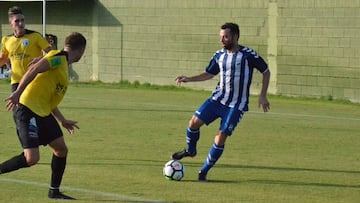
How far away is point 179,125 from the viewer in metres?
16.7

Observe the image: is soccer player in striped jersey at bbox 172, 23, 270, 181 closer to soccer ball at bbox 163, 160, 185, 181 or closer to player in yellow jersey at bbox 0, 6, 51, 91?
soccer ball at bbox 163, 160, 185, 181

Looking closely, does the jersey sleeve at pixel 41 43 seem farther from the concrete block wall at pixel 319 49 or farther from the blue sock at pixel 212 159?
the concrete block wall at pixel 319 49

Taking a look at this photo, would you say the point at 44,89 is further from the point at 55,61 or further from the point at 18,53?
the point at 18,53

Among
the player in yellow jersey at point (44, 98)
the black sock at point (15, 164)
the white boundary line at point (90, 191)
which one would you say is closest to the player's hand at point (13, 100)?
the player in yellow jersey at point (44, 98)

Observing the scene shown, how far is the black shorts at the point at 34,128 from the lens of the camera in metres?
8.74

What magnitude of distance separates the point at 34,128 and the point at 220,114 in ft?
9.13

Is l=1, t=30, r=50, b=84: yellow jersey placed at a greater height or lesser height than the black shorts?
greater

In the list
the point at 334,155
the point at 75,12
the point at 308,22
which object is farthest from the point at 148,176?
the point at 75,12

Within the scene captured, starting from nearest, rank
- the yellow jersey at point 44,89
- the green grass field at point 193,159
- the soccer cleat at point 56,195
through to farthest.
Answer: the yellow jersey at point 44,89, the soccer cleat at point 56,195, the green grass field at point 193,159

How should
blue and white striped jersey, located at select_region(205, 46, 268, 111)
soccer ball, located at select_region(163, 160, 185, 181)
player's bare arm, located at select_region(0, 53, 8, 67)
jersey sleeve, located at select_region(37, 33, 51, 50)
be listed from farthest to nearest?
jersey sleeve, located at select_region(37, 33, 51, 50)
player's bare arm, located at select_region(0, 53, 8, 67)
blue and white striped jersey, located at select_region(205, 46, 268, 111)
soccer ball, located at select_region(163, 160, 185, 181)

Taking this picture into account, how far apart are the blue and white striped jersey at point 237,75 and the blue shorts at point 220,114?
0.06 metres

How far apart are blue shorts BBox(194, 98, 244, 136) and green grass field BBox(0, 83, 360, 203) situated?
0.69 meters

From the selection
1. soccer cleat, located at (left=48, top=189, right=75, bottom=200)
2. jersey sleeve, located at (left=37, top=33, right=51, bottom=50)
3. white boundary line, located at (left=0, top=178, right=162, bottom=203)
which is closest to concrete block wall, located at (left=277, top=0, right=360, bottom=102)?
jersey sleeve, located at (left=37, top=33, right=51, bottom=50)

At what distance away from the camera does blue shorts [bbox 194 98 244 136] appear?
34.6 feet
